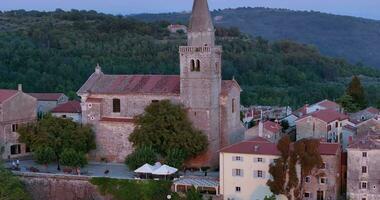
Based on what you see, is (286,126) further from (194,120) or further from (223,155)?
(223,155)

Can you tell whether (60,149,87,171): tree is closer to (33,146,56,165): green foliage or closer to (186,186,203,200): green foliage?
(33,146,56,165): green foliage

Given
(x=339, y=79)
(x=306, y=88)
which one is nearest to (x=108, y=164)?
(x=306, y=88)

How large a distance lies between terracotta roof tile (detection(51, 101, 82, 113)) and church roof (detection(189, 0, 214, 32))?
14585 mm

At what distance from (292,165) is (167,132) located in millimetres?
11441

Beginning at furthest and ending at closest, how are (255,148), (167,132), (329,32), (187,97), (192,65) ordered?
(329,32) < (192,65) < (187,97) < (167,132) < (255,148)

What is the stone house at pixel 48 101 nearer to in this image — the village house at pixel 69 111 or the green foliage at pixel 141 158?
the village house at pixel 69 111

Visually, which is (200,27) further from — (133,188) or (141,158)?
(133,188)

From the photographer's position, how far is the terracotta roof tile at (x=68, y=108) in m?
61.7

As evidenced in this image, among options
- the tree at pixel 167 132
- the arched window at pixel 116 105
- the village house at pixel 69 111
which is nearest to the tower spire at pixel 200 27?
the tree at pixel 167 132

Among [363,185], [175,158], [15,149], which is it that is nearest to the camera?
[363,185]

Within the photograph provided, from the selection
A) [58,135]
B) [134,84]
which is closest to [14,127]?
[58,135]

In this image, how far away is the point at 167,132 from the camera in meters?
51.1

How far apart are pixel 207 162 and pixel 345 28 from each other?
442ft

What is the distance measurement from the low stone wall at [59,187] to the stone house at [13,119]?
6.35 metres
